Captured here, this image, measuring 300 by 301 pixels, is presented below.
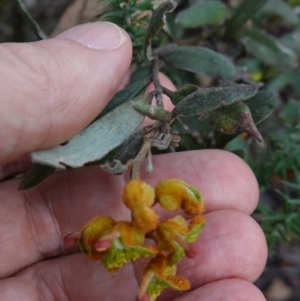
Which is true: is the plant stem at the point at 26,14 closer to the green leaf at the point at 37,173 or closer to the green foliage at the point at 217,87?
the green foliage at the point at 217,87

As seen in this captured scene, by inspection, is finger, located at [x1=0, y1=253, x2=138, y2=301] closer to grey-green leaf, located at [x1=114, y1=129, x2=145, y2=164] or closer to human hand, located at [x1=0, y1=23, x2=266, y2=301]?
human hand, located at [x1=0, y1=23, x2=266, y2=301]

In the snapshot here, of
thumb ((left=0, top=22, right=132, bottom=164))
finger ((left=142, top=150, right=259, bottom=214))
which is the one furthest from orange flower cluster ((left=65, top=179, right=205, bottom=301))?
finger ((left=142, top=150, right=259, bottom=214))

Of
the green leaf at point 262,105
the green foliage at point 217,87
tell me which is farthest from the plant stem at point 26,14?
the green leaf at point 262,105

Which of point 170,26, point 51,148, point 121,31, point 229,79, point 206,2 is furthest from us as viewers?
point 170,26

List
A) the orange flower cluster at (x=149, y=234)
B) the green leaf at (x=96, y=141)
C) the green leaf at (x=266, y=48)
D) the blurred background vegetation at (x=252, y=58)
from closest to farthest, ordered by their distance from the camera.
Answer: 1. the orange flower cluster at (x=149, y=234)
2. the green leaf at (x=96, y=141)
3. the blurred background vegetation at (x=252, y=58)
4. the green leaf at (x=266, y=48)

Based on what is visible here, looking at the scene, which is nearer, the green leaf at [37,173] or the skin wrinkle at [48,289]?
the green leaf at [37,173]

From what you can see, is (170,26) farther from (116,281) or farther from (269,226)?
(116,281)

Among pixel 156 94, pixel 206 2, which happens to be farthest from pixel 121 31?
pixel 206 2
